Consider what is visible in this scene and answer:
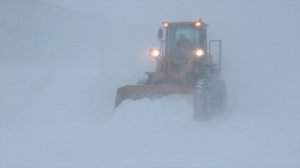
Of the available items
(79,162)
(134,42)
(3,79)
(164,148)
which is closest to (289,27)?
(134,42)

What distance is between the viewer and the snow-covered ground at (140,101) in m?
8.70

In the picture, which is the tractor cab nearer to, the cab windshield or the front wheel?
the cab windshield

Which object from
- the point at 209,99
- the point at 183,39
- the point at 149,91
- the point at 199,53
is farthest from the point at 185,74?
the point at 183,39

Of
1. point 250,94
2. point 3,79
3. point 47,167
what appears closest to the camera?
point 47,167

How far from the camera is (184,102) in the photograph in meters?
10.4

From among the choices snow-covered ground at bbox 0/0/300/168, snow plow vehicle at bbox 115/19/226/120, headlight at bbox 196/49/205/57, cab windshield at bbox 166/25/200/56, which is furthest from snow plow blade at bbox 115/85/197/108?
cab windshield at bbox 166/25/200/56

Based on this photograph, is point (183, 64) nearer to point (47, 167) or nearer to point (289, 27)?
point (47, 167)

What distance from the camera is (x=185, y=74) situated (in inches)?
452

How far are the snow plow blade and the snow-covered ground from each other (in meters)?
0.25

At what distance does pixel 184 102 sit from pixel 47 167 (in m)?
3.46

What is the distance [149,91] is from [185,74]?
42.7 inches

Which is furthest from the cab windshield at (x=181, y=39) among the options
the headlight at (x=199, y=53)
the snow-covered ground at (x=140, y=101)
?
the snow-covered ground at (x=140, y=101)

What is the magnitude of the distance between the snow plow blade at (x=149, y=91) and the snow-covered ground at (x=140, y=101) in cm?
25

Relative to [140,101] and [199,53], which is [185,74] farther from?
[140,101]
